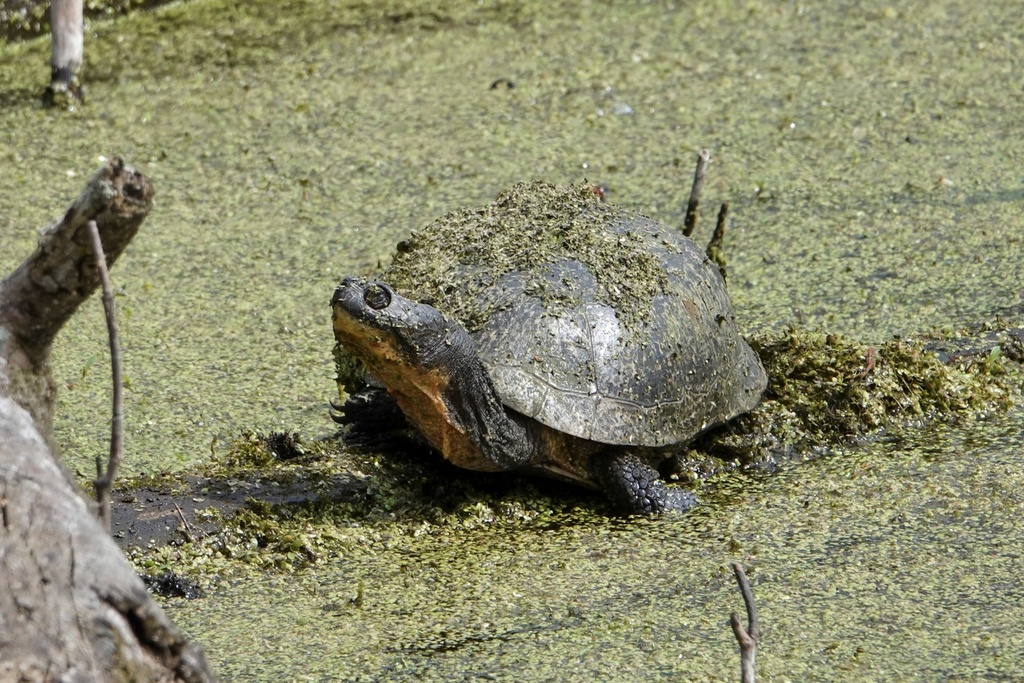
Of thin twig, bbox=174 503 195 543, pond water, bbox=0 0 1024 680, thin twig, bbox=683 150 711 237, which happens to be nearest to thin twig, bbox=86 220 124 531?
pond water, bbox=0 0 1024 680

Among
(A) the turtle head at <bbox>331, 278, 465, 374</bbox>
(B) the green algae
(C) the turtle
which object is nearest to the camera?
(A) the turtle head at <bbox>331, 278, 465, 374</bbox>

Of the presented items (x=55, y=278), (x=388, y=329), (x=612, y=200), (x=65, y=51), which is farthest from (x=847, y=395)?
(x=65, y=51)

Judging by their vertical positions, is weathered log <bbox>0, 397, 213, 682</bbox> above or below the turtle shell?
above

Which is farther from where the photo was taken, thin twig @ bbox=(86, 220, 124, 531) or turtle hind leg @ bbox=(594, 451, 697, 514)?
turtle hind leg @ bbox=(594, 451, 697, 514)

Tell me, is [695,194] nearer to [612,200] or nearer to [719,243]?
[719,243]

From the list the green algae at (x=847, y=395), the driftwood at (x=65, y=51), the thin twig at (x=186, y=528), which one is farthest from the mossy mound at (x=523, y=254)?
the driftwood at (x=65, y=51)

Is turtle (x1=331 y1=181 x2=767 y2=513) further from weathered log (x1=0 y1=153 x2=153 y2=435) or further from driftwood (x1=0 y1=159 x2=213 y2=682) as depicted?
driftwood (x1=0 y1=159 x2=213 y2=682)
